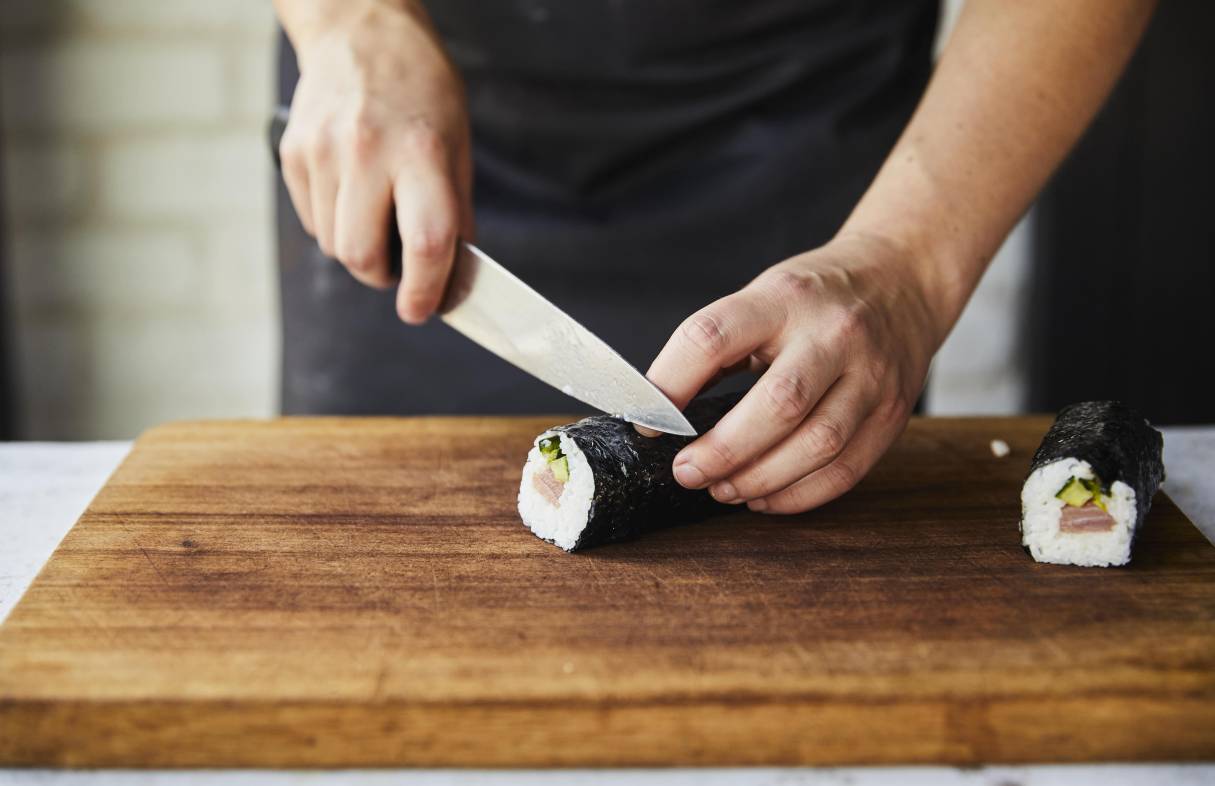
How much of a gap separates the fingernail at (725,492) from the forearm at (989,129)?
14.8 inches

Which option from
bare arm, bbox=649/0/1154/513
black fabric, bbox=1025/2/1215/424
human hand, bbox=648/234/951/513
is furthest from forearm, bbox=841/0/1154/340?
black fabric, bbox=1025/2/1215/424

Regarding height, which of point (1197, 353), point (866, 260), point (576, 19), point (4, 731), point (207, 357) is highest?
point (576, 19)

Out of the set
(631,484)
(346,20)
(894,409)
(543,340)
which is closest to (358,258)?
(543,340)

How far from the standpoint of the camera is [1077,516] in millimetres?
1257

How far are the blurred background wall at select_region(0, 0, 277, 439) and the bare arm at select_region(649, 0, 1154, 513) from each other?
1.95 meters

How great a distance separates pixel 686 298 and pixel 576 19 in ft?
1.65

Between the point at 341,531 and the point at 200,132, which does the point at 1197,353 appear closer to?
the point at 341,531

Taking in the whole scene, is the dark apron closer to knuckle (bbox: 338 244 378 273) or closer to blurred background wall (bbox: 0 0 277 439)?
knuckle (bbox: 338 244 378 273)

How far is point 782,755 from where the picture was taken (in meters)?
1.02

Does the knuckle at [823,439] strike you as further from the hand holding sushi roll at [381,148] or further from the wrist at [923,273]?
the hand holding sushi roll at [381,148]

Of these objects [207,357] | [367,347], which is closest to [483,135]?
[367,347]

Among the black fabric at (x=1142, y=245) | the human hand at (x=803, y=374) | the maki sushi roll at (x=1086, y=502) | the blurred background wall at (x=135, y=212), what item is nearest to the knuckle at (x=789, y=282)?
the human hand at (x=803, y=374)

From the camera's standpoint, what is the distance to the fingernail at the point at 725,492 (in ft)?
4.30

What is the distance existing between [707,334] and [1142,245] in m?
Result: 2.08
